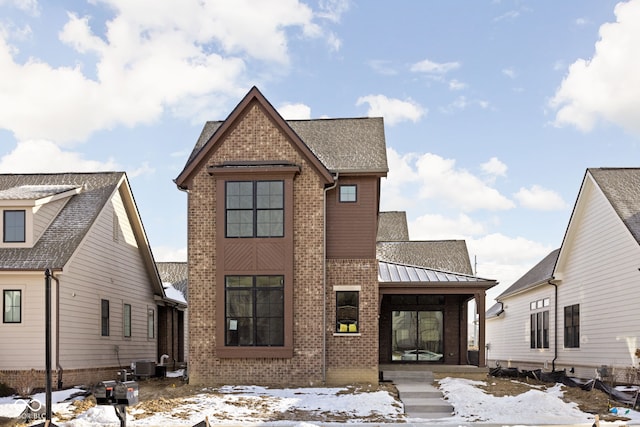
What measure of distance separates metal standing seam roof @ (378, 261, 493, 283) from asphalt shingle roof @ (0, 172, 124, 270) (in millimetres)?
10421

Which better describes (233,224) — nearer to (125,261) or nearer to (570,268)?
(125,261)

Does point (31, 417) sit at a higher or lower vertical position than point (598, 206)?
lower

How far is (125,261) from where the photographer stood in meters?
27.4

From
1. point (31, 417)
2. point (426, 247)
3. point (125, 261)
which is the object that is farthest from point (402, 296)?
point (31, 417)

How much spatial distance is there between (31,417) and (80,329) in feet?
23.5

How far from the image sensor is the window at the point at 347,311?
21719mm

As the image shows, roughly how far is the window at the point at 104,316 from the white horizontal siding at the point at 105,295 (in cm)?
19

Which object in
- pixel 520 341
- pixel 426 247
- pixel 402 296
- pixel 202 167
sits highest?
pixel 202 167

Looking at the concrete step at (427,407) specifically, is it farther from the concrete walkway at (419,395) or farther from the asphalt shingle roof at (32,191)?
the asphalt shingle roof at (32,191)

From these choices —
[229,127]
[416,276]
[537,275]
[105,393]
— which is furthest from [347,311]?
[537,275]

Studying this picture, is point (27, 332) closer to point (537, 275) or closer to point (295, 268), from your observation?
point (295, 268)

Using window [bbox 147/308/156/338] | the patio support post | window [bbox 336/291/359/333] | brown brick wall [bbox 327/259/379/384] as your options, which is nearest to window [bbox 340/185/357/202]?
brown brick wall [bbox 327/259/379/384]

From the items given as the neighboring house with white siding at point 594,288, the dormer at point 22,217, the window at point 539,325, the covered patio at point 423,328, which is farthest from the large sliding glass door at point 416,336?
the dormer at point 22,217

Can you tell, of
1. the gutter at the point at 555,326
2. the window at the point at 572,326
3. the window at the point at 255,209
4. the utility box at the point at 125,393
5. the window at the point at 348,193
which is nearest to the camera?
the utility box at the point at 125,393
